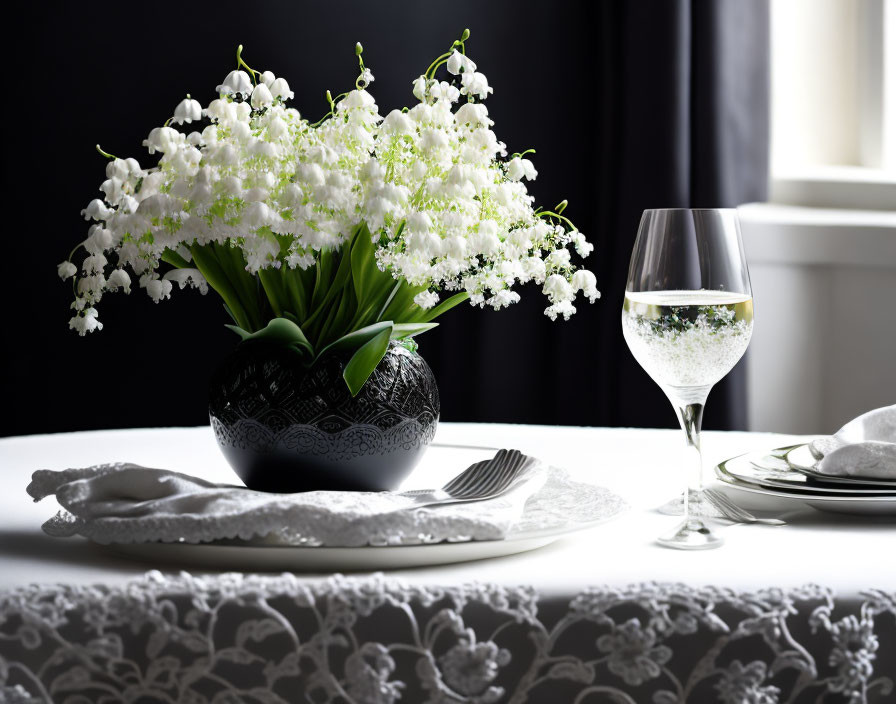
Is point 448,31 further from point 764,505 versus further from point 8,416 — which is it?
point 764,505

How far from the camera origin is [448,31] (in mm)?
2908

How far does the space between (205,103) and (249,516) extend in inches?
93.6

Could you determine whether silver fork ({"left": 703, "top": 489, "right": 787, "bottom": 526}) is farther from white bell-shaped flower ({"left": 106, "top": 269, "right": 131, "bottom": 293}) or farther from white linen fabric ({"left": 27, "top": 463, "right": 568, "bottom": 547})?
white bell-shaped flower ({"left": 106, "top": 269, "right": 131, "bottom": 293})

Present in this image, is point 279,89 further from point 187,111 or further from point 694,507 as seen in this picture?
point 694,507

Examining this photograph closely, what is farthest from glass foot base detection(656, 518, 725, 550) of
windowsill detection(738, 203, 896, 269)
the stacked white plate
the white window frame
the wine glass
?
the white window frame

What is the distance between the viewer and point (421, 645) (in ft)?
2.34

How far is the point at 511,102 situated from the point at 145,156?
946 millimetres

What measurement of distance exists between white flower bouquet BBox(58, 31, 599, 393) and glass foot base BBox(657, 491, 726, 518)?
0.66 ft

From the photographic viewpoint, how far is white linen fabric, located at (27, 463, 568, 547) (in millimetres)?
791

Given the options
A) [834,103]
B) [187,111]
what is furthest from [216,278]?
[834,103]

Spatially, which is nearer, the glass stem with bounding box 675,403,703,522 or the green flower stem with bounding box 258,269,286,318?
the glass stem with bounding box 675,403,703,522

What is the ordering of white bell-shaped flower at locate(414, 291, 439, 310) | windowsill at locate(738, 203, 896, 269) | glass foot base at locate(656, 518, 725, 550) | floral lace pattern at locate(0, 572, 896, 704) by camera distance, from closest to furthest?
floral lace pattern at locate(0, 572, 896, 704), glass foot base at locate(656, 518, 725, 550), white bell-shaped flower at locate(414, 291, 439, 310), windowsill at locate(738, 203, 896, 269)

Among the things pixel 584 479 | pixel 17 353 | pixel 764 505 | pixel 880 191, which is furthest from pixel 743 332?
pixel 17 353

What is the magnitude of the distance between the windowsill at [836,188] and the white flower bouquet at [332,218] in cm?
193
